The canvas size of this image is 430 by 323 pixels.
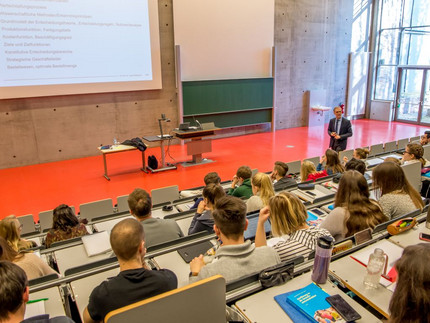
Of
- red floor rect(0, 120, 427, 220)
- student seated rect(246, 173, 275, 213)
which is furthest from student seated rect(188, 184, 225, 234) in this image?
red floor rect(0, 120, 427, 220)

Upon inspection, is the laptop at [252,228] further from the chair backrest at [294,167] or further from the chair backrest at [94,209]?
the chair backrest at [294,167]

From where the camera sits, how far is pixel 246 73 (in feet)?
38.0

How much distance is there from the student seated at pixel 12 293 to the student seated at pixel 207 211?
6.12 ft

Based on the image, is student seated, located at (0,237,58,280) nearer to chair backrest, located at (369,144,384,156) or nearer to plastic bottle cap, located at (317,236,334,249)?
plastic bottle cap, located at (317,236,334,249)

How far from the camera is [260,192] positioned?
3.97 metres

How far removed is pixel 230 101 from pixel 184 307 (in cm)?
995

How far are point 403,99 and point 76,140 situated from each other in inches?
493

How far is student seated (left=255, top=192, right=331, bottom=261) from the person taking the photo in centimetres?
253

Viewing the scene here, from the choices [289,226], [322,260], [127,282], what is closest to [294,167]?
[289,226]

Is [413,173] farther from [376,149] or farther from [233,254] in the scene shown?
[233,254]

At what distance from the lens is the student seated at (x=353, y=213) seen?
114 inches

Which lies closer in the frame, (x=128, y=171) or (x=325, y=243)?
(x=325, y=243)

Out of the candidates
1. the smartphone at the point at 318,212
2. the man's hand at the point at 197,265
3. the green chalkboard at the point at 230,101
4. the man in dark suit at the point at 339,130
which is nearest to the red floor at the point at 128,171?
the green chalkboard at the point at 230,101

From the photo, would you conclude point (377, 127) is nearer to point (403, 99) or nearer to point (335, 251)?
point (403, 99)
